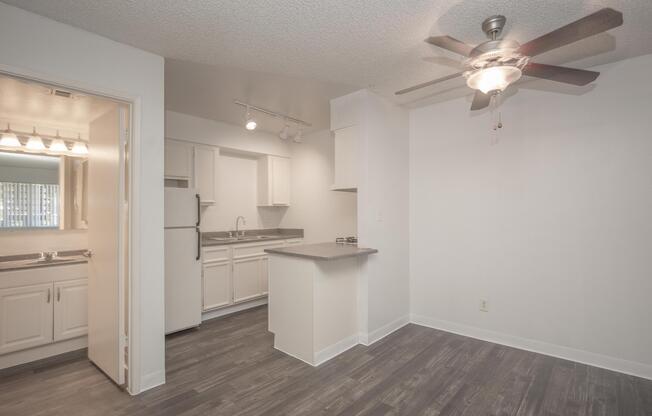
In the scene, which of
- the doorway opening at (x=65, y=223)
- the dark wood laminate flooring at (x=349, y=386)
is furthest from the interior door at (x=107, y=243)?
the dark wood laminate flooring at (x=349, y=386)

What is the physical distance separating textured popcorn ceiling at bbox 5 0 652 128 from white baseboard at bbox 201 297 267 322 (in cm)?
297

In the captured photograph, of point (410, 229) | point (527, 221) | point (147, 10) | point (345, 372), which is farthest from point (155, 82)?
point (527, 221)

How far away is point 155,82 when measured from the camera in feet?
7.95

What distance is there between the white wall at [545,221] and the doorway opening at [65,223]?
3077 millimetres

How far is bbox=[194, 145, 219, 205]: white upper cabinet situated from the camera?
4.21m

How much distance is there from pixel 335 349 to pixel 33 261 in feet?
10.1

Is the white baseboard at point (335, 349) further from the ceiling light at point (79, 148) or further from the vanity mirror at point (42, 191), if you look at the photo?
the ceiling light at point (79, 148)

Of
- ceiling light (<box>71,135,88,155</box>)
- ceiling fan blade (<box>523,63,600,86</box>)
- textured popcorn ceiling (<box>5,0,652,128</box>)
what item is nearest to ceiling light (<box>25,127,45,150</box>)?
ceiling light (<box>71,135,88,155</box>)

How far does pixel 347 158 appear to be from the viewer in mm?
3383

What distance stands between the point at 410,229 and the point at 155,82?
3.07 metres

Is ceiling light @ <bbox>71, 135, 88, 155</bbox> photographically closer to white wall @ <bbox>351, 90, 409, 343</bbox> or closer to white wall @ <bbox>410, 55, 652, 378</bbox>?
white wall @ <bbox>351, 90, 409, 343</bbox>

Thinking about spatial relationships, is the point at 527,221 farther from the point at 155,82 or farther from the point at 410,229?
the point at 155,82

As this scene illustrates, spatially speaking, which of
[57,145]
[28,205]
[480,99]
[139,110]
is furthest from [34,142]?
[480,99]

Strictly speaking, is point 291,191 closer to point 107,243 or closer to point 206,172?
point 206,172
